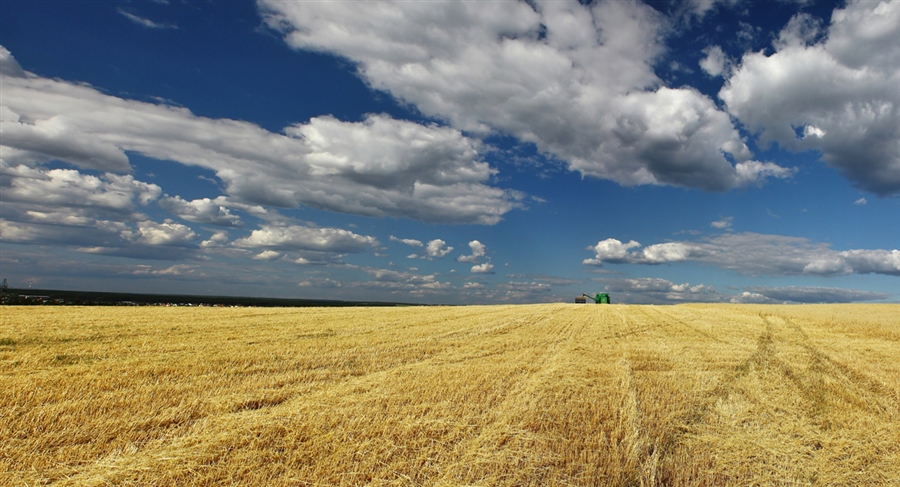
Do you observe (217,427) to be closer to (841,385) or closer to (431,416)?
(431,416)

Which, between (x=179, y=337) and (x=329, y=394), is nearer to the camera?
(x=329, y=394)

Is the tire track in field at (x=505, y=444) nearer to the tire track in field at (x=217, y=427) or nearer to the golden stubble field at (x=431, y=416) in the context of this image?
the golden stubble field at (x=431, y=416)

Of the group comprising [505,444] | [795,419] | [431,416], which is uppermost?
[431,416]

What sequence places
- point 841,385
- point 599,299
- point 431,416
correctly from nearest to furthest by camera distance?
point 431,416, point 841,385, point 599,299

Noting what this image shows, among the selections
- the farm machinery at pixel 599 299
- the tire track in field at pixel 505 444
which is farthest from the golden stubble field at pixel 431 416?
the farm machinery at pixel 599 299

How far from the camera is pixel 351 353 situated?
1295 cm

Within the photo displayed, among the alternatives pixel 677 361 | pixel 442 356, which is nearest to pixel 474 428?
pixel 442 356

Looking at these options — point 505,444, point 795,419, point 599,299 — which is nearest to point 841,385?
point 795,419

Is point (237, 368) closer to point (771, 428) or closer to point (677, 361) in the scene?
point (771, 428)

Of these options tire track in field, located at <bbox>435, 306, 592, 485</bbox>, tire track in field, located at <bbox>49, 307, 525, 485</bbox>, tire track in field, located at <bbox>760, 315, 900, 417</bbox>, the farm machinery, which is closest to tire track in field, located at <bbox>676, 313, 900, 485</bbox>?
tire track in field, located at <bbox>760, 315, 900, 417</bbox>

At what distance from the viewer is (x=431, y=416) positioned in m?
7.04

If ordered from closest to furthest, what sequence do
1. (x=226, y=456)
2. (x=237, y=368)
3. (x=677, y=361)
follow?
(x=226, y=456)
(x=237, y=368)
(x=677, y=361)

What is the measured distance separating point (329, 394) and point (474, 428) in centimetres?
307

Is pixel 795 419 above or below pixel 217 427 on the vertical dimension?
below
